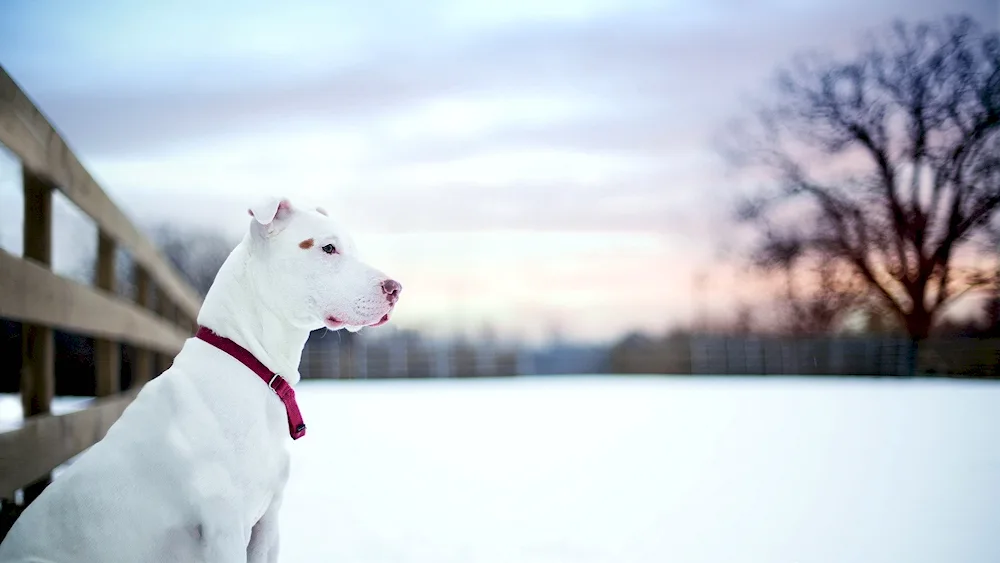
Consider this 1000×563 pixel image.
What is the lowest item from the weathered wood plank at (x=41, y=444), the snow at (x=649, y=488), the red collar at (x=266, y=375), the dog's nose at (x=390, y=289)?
the snow at (x=649, y=488)

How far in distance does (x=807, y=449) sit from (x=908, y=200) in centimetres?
1008

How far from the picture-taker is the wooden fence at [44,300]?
2039mm

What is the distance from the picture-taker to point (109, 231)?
128 inches

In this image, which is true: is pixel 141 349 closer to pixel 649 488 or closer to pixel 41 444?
pixel 41 444

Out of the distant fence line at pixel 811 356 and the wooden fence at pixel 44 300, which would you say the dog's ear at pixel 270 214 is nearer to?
the wooden fence at pixel 44 300

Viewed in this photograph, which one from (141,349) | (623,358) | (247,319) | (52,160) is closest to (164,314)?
(141,349)

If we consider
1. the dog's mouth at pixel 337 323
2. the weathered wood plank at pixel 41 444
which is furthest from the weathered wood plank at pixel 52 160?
the dog's mouth at pixel 337 323

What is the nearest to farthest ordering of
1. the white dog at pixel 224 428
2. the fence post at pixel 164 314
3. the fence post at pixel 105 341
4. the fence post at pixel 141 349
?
the white dog at pixel 224 428 → the fence post at pixel 105 341 → the fence post at pixel 141 349 → the fence post at pixel 164 314

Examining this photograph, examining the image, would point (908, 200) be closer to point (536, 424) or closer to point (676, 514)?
point (536, 424)

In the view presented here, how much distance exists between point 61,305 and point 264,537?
3.91 ft

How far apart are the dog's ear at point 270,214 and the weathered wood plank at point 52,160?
76cm

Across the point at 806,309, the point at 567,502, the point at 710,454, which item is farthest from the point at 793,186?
the point at 567,502

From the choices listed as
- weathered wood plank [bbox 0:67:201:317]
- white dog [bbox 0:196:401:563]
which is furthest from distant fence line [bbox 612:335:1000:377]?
white dog [bbox 0:196:401:563]

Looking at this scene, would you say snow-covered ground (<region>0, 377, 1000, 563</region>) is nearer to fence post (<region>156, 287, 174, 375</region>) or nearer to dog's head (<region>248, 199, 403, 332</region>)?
dog's head (<region>248, 199, 403, 332</region>)
